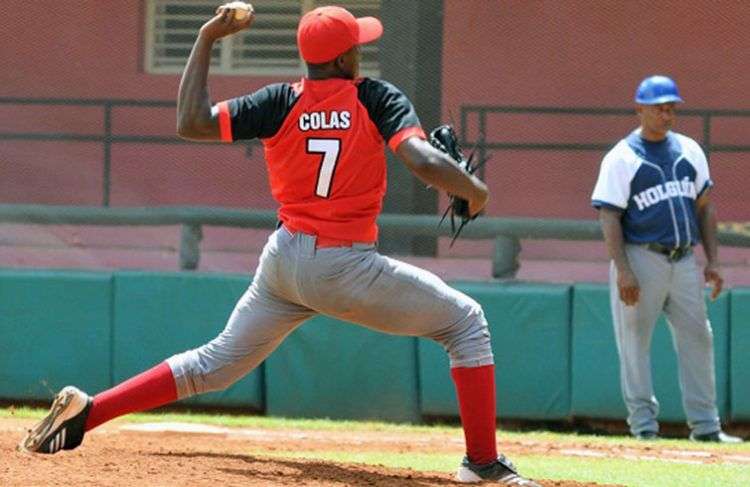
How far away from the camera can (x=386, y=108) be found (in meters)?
5.21

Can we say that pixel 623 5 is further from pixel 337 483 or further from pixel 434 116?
pixel 337 483

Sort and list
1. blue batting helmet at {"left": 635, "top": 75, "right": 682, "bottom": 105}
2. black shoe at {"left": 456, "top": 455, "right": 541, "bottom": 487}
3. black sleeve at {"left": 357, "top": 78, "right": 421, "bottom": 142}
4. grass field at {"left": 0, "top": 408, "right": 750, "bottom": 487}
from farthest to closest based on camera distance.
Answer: blue batting helmet at {"left": 635, "top": 75, "right": 682, "bottom": 105} → grass field at {"left": 0, "top": 408, "right": 750, "bottom": 487} → black shoe at {"left": 456, "top": 455, "right": 541, "bottom": 487} → black sleeve at {"left": 357, "top": 78, "right": 421, "bottom": 142}

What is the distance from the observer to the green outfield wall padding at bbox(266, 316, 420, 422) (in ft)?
29.5

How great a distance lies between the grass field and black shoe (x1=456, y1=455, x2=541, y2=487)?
2.44ft

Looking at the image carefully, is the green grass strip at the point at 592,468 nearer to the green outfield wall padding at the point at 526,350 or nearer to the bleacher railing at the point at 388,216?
the green outfield wall padding at the point at 526,350

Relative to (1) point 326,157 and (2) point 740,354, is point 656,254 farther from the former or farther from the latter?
(1) point 326,157

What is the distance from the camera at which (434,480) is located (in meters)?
5.58

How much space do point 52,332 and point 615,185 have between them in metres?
3.49

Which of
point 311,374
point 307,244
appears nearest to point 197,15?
point 311,374

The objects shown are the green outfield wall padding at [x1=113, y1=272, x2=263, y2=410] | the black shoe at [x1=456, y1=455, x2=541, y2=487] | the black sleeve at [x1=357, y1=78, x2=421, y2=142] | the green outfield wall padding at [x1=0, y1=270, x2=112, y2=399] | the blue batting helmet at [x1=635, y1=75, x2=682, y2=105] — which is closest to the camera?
the black sleeve at [x1=357, y1=78, x2=421, y2=142]

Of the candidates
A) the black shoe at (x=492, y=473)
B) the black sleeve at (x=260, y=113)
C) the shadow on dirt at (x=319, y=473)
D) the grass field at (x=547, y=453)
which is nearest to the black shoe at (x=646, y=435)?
the grass field at (x=547, y=453)

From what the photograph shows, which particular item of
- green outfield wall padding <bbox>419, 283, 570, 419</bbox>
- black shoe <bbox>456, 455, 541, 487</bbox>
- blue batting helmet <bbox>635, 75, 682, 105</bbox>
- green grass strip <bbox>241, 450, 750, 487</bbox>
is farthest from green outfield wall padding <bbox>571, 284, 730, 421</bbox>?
black shoe <bbox>456, 455, 541, 487</bbox>

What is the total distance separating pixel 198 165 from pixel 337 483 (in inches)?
184

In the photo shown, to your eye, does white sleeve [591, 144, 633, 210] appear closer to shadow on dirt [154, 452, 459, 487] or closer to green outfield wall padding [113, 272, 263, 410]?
green outfield wall padding [113, 272, 263, 410]
